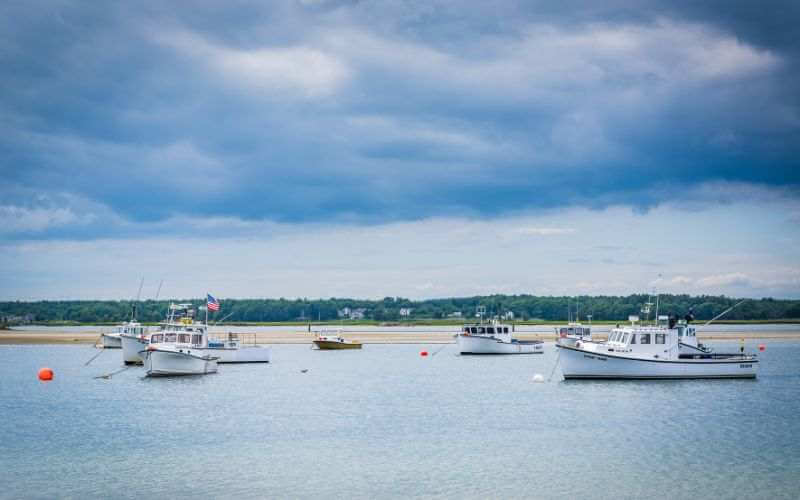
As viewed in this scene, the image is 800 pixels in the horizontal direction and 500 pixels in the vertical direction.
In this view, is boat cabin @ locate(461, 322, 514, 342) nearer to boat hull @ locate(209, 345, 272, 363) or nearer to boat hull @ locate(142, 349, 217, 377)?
boat hull @ locate(209, 345, 272, 363)

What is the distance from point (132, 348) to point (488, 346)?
123 feet

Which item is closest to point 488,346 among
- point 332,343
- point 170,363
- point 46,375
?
point 332,343

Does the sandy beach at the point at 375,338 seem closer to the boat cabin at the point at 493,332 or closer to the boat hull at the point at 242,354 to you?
the boat cabin at the point at 493,332

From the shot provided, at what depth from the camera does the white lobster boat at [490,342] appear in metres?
91.1

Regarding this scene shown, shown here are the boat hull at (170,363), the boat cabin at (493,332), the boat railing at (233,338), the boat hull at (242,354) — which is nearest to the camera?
the boat hull at (170,363)

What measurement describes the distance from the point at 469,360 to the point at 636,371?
32.7 m

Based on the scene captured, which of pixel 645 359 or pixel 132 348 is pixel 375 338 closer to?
pixel 132 348

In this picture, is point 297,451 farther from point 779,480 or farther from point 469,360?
point 469,360

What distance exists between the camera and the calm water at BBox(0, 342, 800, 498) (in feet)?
89.0

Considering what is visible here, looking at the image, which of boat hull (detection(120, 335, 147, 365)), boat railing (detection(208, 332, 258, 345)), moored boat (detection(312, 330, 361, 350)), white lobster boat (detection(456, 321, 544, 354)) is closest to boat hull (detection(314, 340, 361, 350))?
moored boat (detection(312, 330, 361, 350))

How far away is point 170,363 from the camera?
6056 centimetres

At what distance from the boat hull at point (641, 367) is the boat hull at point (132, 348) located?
38401 millimetres

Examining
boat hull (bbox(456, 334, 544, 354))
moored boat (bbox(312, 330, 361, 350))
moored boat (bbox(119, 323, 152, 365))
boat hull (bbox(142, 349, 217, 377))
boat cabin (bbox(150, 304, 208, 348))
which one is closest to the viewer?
boat hull (bbox(142, 349, 217, 377))

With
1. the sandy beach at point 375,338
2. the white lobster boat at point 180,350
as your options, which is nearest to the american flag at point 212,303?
the white lobster boat at point 180,350
